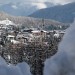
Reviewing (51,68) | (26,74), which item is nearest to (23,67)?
(26,74)

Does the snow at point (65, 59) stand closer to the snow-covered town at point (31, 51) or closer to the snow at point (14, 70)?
the snow at point (14, 70)

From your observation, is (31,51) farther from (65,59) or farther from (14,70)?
(65,59)

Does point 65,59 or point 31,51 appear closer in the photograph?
point 65,59

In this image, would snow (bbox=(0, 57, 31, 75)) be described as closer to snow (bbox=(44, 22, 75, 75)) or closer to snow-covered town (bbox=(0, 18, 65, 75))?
snow (bbox=(44, 22, 75, 75))

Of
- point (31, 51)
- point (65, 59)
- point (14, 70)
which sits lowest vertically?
point (31, 51)

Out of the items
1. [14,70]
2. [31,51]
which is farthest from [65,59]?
[31,51]

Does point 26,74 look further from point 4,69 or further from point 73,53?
point 73,53

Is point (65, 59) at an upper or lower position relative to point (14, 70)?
upper

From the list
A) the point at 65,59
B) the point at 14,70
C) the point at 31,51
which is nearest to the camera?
the point at 65,59

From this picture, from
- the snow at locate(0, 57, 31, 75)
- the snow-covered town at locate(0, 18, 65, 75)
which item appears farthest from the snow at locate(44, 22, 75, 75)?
the snow-covered town at locate(0, 18, 65, 75)
